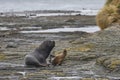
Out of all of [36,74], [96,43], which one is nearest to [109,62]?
[36,74]

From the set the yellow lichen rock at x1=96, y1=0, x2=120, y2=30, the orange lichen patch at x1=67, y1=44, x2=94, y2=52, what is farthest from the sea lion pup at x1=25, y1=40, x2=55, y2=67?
the yellow lichen rock at x1=96, y1=0, x2=120, y2=30

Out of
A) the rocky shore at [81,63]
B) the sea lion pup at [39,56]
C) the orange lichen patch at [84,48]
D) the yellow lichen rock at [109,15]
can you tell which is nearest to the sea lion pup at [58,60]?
the rocky shore at [81,63]

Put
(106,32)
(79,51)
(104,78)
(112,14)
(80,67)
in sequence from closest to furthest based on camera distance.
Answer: (104,78)
(80,67)
(79,51)
(106,32)
(112,14)

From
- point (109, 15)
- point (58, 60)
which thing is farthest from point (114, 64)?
point (109, 15)

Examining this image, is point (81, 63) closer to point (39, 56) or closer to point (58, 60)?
point (58, 60)

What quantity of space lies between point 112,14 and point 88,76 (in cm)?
1079

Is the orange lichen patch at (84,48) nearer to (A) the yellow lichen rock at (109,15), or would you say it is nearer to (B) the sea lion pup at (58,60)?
(B) the sea lion pup at (58,60)

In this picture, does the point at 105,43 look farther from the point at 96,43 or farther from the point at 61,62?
the point at 61,62

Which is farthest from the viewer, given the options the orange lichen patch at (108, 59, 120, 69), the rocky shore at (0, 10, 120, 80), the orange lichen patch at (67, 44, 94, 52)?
the orange lichen patch at (67, 44, 94, 52)

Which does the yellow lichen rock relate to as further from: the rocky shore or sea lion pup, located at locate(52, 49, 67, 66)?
sea lion pup, located at locate(52, 49, 67, 66)

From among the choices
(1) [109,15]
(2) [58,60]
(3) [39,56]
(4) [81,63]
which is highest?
(1) [109,15]

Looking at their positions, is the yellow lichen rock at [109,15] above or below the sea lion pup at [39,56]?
above

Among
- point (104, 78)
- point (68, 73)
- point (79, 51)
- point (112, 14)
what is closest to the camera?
point (104, 78)

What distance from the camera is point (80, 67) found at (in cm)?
1700
